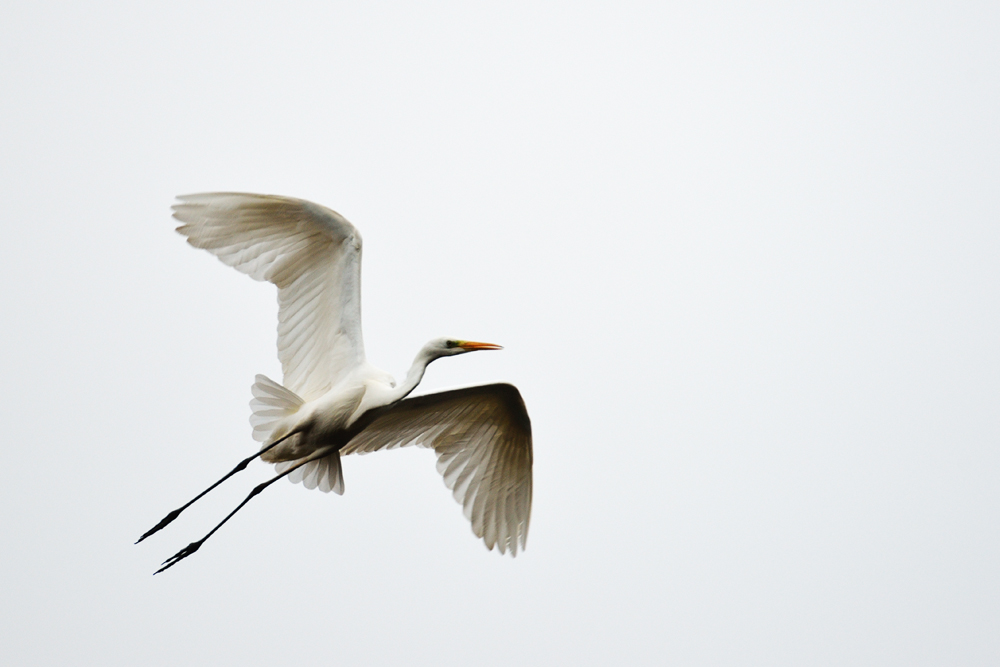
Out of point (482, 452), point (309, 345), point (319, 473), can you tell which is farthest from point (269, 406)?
point (482, 452)

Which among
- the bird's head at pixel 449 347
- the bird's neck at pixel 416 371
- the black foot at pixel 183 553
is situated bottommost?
the black foot at pixel 183 553

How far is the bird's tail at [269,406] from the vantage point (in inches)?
312

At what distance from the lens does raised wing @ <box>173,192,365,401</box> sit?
775 centimetres

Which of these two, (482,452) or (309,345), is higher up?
(309,345)

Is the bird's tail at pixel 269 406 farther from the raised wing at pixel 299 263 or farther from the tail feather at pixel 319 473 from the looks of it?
the tail feather at pixel 319 473

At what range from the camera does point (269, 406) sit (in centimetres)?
801

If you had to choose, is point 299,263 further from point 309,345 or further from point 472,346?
point 472,346

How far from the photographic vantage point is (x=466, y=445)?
29.6ft

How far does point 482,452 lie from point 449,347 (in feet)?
4.57

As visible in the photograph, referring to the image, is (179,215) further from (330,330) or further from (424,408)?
(424,408)

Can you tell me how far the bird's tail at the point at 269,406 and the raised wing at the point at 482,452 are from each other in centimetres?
94

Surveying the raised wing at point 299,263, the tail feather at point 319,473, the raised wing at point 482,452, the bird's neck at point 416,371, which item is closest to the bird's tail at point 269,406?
the raised wing at point 299,263

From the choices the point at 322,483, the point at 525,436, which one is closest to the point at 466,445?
the point at 525,436

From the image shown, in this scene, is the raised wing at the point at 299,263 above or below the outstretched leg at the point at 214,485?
above
